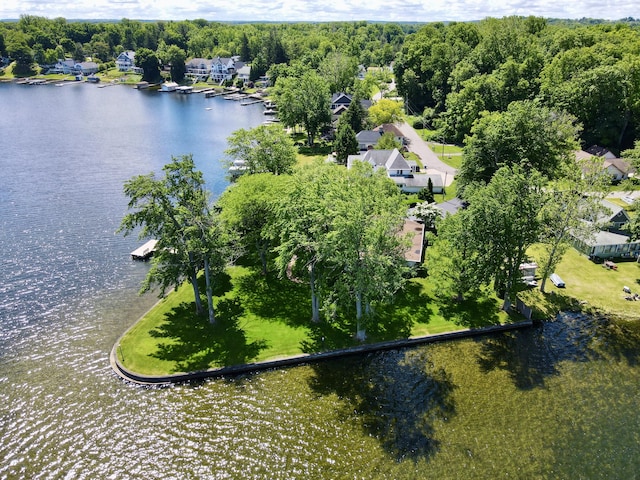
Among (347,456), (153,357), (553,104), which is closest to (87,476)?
(153,357)

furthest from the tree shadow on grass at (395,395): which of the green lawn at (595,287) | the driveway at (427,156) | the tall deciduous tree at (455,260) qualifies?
the driveway at (427,156)

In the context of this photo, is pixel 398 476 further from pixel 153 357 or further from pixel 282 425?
pixel 153 357

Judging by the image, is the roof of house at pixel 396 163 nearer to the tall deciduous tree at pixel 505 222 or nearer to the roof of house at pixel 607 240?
the roof of house at pixel 607 240

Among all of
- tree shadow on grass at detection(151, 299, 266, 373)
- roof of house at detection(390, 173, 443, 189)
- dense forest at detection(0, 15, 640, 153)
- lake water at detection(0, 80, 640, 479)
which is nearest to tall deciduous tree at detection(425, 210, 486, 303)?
lake water at detection(0, 80, 640, 479)

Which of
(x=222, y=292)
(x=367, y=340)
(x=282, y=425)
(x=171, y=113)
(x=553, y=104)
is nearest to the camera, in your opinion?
(x=282, y=425)

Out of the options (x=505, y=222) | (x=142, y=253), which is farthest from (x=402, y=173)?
(x=142, y=253)

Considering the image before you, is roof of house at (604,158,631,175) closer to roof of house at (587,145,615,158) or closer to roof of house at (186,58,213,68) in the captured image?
roof of house at (587,145,615,158)

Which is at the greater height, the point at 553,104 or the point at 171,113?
the point at 553,104
